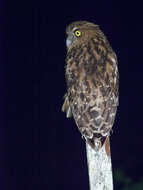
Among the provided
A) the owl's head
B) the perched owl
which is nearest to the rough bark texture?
the perched owl

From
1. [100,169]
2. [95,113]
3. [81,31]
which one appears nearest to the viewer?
[100,169]

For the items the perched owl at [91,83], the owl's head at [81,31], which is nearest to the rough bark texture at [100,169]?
the perched owl at [91,83]

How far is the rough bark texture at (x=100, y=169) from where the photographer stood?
7.75 ft

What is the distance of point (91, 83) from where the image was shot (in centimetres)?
256

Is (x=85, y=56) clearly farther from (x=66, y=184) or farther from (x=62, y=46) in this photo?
(x=66, y=184)

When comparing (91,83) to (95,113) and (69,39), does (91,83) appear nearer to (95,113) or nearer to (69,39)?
(95,113)

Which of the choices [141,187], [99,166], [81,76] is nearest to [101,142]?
[99,166]

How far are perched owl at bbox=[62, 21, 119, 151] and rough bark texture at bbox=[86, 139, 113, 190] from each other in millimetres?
47

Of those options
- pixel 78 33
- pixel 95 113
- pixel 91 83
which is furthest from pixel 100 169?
pixel 78 33

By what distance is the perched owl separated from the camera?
2441 mm

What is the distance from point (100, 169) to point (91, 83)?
535 millimetres

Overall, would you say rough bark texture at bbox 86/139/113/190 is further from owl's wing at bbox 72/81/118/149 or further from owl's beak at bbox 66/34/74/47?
owl's beak at bbox 66/34/74/47

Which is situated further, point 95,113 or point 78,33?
point 78,33

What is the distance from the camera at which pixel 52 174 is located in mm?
4938
